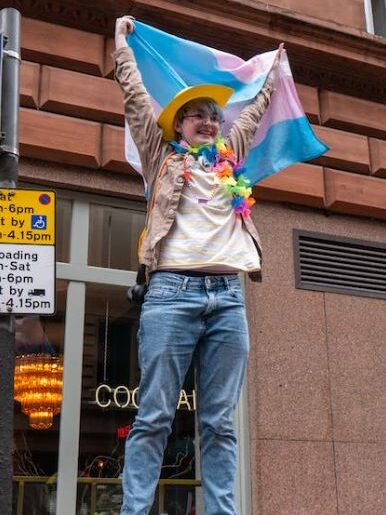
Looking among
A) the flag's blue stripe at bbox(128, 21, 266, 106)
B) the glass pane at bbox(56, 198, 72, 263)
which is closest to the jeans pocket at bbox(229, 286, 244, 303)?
the flag's blue stripe at bbox(128, 21, 266, 106)

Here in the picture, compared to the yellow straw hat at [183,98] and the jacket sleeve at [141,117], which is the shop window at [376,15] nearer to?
the yellow straw hat at [183,98]

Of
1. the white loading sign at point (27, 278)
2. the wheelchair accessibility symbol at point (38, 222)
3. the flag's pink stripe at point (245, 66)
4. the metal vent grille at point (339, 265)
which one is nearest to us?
the white loading sign at point (27, 278)

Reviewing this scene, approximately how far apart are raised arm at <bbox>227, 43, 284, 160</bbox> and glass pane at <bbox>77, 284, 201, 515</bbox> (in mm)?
2263

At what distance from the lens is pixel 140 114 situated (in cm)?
351

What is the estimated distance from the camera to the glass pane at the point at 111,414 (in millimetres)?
5523

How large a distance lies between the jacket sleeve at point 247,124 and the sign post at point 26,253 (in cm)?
108

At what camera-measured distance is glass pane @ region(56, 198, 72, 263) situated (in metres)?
5.91

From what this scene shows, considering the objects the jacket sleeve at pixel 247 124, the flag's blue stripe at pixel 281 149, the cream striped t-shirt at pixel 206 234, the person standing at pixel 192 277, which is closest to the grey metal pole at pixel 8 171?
the person standing at pixel 192 277

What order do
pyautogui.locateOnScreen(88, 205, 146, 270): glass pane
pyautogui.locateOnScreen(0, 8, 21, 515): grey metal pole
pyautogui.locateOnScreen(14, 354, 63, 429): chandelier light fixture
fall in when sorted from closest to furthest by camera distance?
1. pyautogui.locateOnScreen(0, 8, 21, 515): grey metal pole
2. pyautogui.locateOnScreen(14, 354, 63, 429): chandelier light fixture
3. pyautogui.locateOnScreen(88, 205, 146, 270): glass pane

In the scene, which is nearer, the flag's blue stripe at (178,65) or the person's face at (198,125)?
the person's face at (198,125)

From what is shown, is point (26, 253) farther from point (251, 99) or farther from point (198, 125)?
point (251, 99)

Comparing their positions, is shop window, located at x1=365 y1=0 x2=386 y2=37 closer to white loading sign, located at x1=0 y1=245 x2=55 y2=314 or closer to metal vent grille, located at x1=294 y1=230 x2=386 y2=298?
metal vent grille, located at x1=294 y1=230 x2=386 y2=298

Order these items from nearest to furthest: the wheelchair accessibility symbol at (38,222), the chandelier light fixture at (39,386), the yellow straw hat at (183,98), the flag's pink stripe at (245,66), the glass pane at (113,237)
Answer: the wheelchair accessibility symbol at (38,222)
the yellow straw hat at (183,98)
the flag's pink stripe at (245,66)
the chandelier light fixture at (39,386)
the glass pane at (113,237)

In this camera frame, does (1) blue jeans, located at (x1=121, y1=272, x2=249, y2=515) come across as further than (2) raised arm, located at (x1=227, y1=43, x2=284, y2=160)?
No
